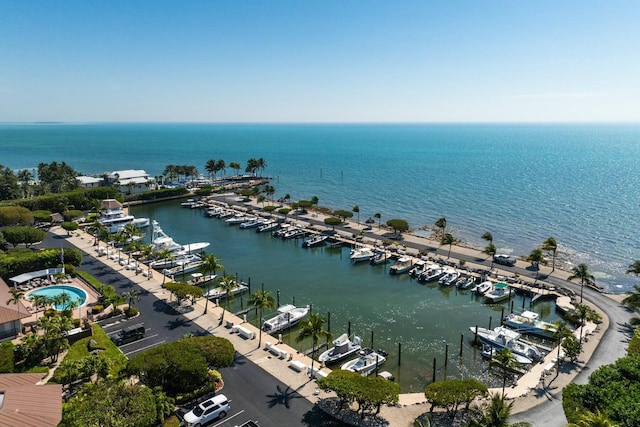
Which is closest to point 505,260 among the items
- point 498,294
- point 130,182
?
point 498,294

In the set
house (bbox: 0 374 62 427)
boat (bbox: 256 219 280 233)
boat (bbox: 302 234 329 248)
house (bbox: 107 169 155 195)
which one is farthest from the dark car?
house (bbox: 107 169 155 195)

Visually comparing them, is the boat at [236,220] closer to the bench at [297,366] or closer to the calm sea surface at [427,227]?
the calm sea surface at [427,227]

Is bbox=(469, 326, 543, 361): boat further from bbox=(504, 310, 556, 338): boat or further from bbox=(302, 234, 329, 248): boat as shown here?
bbox=(302, 234, 329, 248): boat

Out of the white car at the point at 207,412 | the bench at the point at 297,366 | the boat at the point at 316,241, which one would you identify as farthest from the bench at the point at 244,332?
the boat at the point at 316,241

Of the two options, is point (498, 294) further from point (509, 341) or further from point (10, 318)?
point (10, 318)

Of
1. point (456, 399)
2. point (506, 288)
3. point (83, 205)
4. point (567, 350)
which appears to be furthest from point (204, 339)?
point (83, 205)

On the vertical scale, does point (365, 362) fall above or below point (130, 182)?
below
